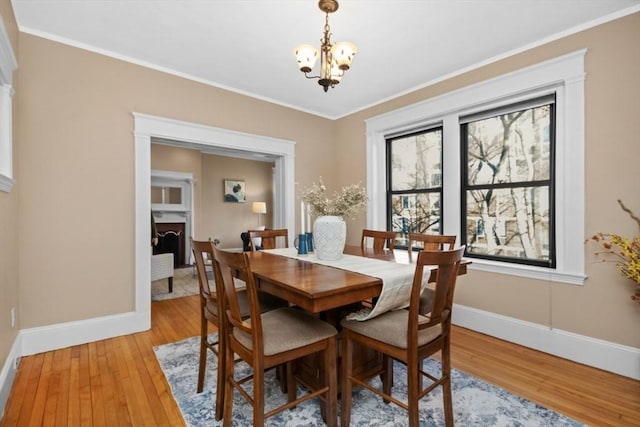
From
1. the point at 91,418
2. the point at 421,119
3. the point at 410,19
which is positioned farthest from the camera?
the point at 421,119

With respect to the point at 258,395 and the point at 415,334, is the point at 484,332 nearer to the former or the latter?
the point at 415,334

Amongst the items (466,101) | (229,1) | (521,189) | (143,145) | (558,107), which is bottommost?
(521,189)

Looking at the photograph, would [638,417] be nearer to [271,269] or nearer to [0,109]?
[271,269]

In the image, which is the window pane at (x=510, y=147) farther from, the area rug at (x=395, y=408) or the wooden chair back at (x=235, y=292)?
the wooden chair back at (x=235, y=292)

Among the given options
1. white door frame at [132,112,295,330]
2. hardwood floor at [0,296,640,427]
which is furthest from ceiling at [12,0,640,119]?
hardwood floor at [0,296,640,427]

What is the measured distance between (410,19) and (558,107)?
1.45 metres

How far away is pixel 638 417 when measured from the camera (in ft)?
5.76

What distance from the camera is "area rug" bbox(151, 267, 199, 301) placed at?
433cm

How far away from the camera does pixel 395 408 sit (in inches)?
72.4

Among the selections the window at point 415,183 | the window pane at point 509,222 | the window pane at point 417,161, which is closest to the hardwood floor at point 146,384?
the window pane at point 509,222

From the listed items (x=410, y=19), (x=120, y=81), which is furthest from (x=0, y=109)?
(x=410, y=19)

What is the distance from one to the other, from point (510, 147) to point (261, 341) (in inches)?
113

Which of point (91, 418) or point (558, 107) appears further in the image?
point (558, 107)

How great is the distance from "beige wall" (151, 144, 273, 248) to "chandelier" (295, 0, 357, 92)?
536cm
